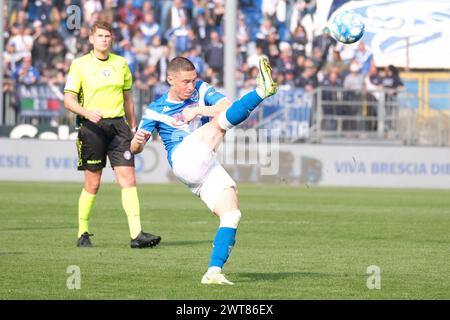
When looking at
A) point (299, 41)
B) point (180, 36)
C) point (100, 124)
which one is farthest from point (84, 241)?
point (180, 36)

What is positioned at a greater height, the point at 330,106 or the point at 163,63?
the point at 163,63

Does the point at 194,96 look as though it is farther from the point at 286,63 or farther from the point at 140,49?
the point at 140,49

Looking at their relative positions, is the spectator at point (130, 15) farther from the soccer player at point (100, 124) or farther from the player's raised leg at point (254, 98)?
the player's raised leg at point (254, 98)

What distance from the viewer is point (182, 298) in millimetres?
8328

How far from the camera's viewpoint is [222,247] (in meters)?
9.12

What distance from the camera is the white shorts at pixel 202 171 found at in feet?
30.8

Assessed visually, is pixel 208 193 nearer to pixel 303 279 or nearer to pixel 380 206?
pixel 303 279

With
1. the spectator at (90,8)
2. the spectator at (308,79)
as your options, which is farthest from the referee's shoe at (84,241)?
the spectator at (90,8)

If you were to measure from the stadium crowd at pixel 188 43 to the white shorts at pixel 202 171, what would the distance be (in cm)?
1774

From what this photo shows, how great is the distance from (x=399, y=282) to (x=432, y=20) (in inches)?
763

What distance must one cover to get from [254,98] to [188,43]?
20553mm
